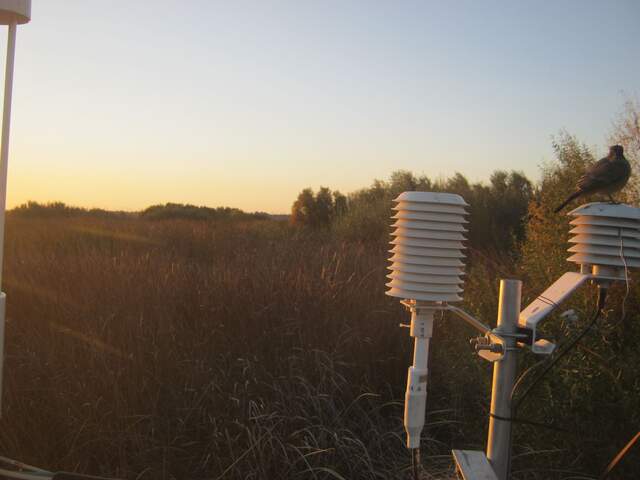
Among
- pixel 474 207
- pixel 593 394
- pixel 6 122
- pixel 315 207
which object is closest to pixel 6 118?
pixel 6 122

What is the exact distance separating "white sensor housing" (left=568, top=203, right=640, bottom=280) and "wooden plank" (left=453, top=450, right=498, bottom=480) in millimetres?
618

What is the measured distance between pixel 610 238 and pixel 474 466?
2.41 ft

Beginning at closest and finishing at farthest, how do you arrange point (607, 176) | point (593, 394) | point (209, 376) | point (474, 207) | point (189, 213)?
point (607, 176) → point (593, 394) → point (209, 376) → point (474, 207) → point (189, 213)

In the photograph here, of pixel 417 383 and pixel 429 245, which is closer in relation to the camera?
pixel 429 245

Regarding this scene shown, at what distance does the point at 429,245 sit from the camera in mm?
1646

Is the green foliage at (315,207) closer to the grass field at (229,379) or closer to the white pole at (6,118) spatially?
the grass field at (229,379)

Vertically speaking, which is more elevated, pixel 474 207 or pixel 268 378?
pixel 474 207

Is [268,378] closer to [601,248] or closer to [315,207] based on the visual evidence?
→ [601,248]

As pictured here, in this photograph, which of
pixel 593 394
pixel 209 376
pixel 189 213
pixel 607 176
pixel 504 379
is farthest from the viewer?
pixel 189 213

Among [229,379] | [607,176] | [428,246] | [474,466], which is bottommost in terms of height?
[229,379]

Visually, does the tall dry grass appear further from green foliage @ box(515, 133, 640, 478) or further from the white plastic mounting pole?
the white plastic mounting pole

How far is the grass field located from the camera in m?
3.08

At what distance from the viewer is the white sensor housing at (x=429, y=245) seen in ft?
5.41

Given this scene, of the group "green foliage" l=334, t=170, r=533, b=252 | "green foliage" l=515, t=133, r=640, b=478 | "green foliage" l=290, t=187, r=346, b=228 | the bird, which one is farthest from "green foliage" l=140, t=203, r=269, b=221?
the bird
